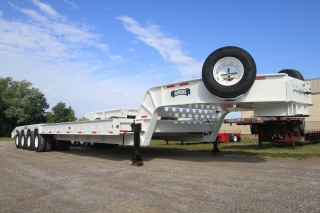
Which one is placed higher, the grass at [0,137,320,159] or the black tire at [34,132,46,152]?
the black tire at [34,132,46,152]

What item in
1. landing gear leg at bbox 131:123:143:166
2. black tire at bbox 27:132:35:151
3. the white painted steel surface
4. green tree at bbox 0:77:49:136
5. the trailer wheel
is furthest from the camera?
green tree at bbox 0:77:49:136

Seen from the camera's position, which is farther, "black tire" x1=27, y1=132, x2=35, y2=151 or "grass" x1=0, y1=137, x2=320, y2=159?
"black tire" x1=27, y1=132, x2=35, y2=151

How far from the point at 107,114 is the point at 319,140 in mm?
12420

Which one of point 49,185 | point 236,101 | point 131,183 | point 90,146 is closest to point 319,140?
point 236,101

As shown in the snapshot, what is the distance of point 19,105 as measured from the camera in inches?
1827

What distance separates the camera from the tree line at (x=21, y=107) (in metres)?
45.2

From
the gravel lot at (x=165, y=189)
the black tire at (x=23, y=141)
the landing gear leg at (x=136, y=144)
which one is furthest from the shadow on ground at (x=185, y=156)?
the black tire at (x=23, y=141)

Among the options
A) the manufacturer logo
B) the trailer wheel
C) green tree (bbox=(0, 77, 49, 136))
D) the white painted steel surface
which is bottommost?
the trailer wheel

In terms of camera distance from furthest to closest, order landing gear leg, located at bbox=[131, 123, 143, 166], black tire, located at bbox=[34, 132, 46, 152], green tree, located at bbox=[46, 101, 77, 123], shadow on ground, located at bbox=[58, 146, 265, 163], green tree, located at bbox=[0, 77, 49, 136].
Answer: green tree, located at bbox=[46, 101, 77, 123], green tree, located at bbox=[0, 77, 49, 136], black tire, located at bbox=[34, 132, 46, 152], shadow on ground, located at bbox=[58, 146, 265, 163], landing gear leg, located at bbox=[131, 123, 143, 166]

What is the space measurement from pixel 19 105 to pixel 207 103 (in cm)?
4622

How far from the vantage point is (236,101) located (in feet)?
22.4

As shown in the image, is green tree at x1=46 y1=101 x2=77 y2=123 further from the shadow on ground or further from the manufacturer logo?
the manufacturer logo

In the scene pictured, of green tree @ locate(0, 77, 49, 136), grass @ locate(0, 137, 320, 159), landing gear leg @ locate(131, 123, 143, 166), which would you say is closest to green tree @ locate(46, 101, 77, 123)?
green tree @ locate(0, 77, 49, 136)

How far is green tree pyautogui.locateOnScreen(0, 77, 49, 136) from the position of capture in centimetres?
4506
